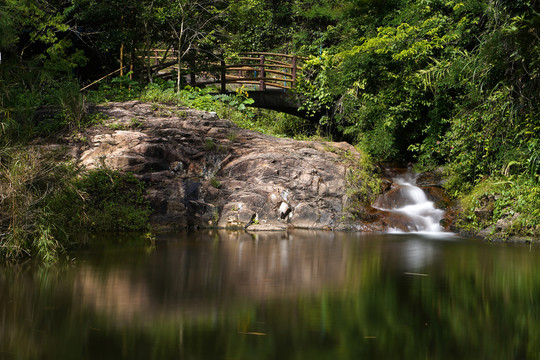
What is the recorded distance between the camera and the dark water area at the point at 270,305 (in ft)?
13.5

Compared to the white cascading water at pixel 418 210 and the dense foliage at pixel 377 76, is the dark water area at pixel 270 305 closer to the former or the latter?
the dense foliage at pixel 377 76

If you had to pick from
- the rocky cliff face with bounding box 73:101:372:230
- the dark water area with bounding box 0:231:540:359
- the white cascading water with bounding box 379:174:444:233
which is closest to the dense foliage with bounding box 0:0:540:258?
the white cascading water with bounding box 379:174:444:233

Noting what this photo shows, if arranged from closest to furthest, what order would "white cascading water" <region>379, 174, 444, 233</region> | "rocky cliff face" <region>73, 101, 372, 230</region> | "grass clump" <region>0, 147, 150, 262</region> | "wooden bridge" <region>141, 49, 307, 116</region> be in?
"grass clump" <region>0, 147, 150, 262</region> → "rocky cliff face" <region>73, 101, 372, 230</region> → "white cascading water" <region>379, 174, 444, 233</region> → "wooden bridge" <region>141, 49, 307, 116</region>

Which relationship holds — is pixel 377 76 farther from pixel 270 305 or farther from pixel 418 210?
pixel 270 305

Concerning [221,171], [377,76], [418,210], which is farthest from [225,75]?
[418,210]

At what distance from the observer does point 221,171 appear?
13.6m

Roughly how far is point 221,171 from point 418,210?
4903mm

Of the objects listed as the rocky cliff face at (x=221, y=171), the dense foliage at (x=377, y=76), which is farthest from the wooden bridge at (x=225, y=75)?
the rocky cliff face at (x=221, y=171)

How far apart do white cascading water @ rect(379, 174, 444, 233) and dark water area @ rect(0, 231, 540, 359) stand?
3.37 metres

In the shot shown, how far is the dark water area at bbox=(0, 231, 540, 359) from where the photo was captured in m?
4.12

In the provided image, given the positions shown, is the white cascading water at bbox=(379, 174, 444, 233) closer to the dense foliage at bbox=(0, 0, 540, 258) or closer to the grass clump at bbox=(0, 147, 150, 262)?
the dense foliage at bbox=(0, 0, 540, 258)

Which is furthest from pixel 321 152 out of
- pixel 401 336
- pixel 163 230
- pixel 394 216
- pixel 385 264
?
pixel 401 336

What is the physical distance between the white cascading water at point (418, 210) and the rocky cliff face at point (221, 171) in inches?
57.5

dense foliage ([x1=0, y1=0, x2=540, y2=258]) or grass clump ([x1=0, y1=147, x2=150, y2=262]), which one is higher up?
dense foliage ([x1=0, y1=0, x2=540, y2=258])
